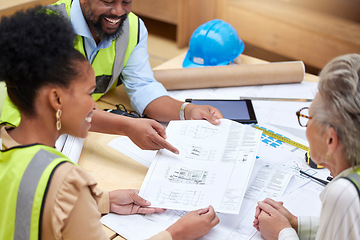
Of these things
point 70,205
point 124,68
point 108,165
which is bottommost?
point 108,165

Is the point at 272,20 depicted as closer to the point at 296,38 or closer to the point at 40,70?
the point at 296,38

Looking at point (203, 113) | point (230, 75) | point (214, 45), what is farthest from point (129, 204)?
point (214, 45)

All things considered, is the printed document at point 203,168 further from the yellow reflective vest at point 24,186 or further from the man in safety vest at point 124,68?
the yellow reflective vest at point 24,186

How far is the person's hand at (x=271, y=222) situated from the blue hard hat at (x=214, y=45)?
949mm

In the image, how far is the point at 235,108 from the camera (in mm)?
1681

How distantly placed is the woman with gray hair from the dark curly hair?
1.68 ft

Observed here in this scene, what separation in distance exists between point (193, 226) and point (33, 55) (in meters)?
0.56

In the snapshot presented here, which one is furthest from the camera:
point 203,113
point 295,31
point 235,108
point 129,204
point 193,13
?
point 193,13

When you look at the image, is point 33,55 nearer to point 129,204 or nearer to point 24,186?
point 24,186

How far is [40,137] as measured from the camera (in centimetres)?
93

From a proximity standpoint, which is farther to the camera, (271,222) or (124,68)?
(124,68)

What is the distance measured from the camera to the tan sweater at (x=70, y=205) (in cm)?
84

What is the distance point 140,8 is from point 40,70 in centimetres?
335

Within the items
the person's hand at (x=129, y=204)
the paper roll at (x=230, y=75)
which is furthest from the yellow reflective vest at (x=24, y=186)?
the paper roll at (x=230, y=75)
